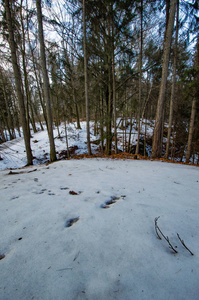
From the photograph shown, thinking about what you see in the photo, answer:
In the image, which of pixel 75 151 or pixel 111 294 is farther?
pixel 75 151

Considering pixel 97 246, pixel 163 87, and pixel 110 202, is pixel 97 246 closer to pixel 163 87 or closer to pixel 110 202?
pixel 110 202

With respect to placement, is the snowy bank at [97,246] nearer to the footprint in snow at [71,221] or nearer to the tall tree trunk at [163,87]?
the footprint in snow at [71,221]

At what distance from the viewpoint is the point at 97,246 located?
4.01 feet

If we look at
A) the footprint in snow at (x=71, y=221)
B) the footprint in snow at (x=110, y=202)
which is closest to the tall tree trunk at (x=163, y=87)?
the footprint in snow at (x=110, y=202)

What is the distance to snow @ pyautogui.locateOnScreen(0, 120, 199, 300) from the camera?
88 centimetres

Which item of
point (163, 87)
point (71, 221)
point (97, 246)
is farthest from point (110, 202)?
point (163, 87)

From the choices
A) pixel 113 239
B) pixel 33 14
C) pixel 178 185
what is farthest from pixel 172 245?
pixel 33 14

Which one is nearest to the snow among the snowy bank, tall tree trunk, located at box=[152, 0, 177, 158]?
the snowy bank

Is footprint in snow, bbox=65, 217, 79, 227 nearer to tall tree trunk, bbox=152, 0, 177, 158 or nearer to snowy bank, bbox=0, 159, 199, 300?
snowy bank, bbox=0, 159, 199, 300

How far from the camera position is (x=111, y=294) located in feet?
2.80

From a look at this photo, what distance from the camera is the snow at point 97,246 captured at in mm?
877

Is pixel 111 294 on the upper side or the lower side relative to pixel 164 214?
upper

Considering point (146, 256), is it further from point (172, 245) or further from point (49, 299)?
point (49, 299)

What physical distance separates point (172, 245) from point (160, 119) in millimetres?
5946
